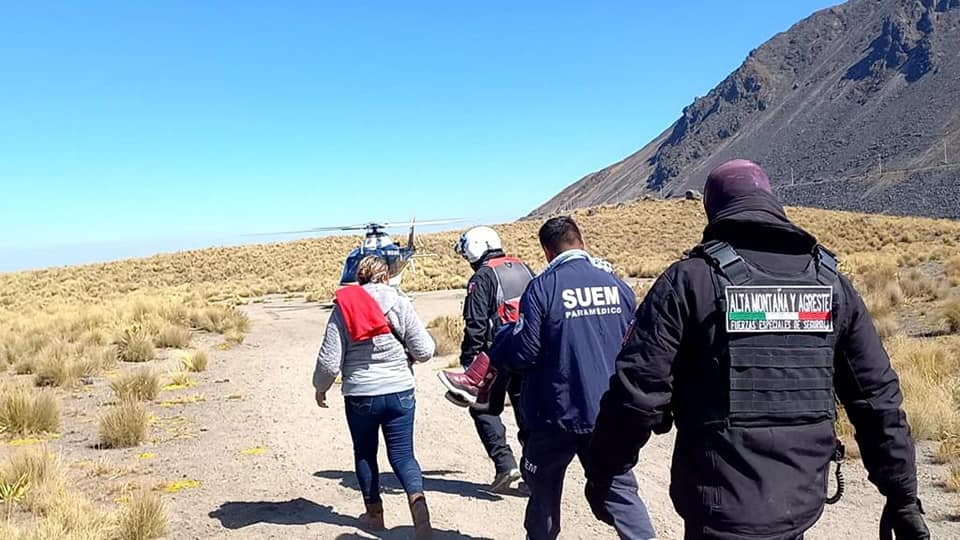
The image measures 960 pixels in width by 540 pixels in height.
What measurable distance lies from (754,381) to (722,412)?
0.13 metres

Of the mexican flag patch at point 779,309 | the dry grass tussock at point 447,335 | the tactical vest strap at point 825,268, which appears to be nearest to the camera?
the mexican flag patch at point 779,309

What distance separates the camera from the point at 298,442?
8.33 m

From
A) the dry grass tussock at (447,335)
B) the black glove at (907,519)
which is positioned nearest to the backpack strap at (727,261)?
the black glove at (907,519)

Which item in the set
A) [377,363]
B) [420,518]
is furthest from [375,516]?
[377,363]

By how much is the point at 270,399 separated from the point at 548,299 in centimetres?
771

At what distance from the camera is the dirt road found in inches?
220

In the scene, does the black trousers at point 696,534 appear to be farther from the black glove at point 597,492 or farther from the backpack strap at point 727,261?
the backpack strap at point 727,261

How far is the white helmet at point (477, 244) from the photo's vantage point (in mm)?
5668

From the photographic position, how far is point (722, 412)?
2424 millimetres

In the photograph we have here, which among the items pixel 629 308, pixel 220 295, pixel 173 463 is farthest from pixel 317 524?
pixel 220 295

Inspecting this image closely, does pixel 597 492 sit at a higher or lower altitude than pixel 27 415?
higher

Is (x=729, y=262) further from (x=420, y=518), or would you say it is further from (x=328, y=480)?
(x=328, y=480)

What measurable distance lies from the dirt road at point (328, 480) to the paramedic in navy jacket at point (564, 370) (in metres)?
1.54

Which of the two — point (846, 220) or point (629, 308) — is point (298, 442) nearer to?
point (629, 308)
